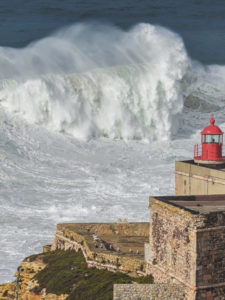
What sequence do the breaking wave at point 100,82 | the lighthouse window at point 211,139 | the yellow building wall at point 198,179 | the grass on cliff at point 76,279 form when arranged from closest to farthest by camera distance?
the grass on cliff at point 76,279, the yellow building wall at point 198,179, the lighthouse window at point 211,139, the breaking wave at point 100,82

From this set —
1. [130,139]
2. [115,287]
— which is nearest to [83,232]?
[115,287]

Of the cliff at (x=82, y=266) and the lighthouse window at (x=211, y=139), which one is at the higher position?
the lighthouse window at (x=211, y=139)

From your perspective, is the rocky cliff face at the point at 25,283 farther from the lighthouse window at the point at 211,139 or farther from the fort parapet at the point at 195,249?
the lighthouse window at the point at 211,139

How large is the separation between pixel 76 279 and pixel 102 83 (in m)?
29.7

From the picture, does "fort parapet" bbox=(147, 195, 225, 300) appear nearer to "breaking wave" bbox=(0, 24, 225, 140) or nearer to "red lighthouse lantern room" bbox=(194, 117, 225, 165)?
"red lighthouse lantern room" bbox=(194, 117, 225, 165)

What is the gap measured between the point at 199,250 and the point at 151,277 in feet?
5.00

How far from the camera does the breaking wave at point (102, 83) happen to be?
36875 millimetres

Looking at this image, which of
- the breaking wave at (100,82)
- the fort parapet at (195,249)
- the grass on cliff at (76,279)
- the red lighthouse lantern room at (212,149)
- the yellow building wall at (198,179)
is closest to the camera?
the fort parapet at (195,249)

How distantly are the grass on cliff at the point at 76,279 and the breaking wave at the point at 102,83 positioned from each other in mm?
24244

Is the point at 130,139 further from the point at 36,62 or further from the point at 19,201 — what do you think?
the point at 19,201

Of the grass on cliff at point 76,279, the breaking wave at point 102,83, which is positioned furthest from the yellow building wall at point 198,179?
the breaking wave at point 102,83

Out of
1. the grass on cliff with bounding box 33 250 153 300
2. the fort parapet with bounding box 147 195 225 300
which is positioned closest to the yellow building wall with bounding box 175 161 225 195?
the grass on cliff with bounding box 33 250 153 300

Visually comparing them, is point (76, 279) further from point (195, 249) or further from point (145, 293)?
point (195, 249)

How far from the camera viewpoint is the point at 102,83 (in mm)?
39719
